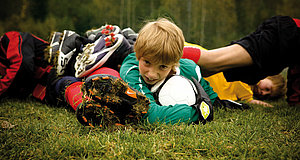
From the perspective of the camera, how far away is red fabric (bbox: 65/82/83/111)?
204 cm

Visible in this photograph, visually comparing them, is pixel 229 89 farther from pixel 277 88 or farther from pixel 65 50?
pixel 65 50

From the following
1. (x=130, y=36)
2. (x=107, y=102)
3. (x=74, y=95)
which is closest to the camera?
(x=107, y=102)

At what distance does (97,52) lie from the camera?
2367mm

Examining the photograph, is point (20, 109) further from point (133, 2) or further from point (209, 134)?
point (133, 2)

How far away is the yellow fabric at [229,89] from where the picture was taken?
10.5ft

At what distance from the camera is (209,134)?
5.00 ft

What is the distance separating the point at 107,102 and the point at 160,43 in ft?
2.07

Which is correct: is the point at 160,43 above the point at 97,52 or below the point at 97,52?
above

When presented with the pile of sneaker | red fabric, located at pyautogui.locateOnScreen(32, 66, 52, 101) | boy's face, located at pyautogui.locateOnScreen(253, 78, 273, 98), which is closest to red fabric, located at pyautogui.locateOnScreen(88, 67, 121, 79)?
the pile of sneaker

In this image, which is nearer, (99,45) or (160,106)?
(160,106)

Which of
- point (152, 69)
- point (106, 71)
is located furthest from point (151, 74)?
point (106, 71)

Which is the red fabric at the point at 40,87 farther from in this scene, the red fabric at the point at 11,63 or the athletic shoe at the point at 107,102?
the athletic shoe at the point at 107,102

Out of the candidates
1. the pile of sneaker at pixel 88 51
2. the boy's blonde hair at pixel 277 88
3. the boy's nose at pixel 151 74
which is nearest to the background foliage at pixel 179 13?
the boy's blonde hair at pixel 277 88

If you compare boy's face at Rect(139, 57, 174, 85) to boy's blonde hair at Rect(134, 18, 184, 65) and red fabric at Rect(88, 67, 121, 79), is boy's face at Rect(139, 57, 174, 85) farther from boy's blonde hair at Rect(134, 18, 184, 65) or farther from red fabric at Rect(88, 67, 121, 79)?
red fabric at Rect(88, 67, 121, 79)
